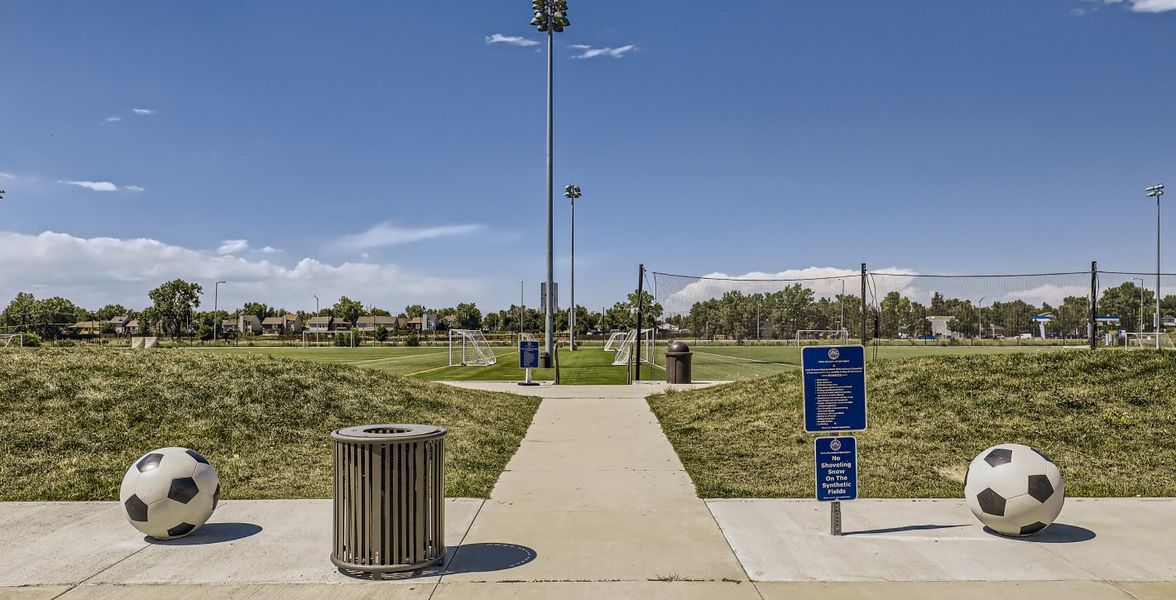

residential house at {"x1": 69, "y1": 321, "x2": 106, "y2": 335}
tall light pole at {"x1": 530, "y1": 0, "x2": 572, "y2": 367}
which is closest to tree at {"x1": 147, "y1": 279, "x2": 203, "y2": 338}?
residential house at {"x1": 69, "y1": 321, "x2": 106, "y2": 335}

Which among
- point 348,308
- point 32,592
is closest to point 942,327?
point 32,592

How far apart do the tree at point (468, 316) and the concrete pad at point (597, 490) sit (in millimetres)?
150758

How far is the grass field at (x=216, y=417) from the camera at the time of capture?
900 centimetres

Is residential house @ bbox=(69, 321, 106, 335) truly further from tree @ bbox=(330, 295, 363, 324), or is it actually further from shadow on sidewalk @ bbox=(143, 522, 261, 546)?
shadow on sidewalk @ bbox=(143, 522, 261, 546)

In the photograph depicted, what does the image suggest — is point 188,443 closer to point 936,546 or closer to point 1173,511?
point 936,546

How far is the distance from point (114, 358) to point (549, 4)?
25362 mm

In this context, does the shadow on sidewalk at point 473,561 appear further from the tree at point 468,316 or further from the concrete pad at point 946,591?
the tree at point 468,316

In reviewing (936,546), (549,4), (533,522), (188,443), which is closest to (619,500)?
(533,522)

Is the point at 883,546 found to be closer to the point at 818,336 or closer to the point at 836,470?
the point at 836,470

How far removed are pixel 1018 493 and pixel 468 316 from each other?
157m

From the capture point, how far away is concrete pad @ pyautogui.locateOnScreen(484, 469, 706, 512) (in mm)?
7609

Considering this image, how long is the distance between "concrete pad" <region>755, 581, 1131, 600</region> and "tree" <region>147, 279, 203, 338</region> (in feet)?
422

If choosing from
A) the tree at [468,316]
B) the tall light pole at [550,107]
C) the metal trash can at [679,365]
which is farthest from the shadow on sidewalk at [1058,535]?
the tree at [468,316]

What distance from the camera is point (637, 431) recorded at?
42.5 ft
